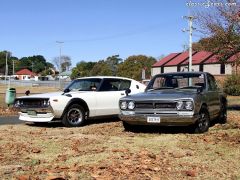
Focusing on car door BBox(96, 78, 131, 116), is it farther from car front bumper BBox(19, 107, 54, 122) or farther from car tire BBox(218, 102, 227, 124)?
car tire BBox(218, 102, 227, 124)

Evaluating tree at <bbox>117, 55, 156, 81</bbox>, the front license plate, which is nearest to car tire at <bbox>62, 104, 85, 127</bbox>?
the front license plate

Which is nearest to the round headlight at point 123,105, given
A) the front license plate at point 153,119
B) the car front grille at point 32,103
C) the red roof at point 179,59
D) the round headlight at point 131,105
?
the round headlight at point 131,105

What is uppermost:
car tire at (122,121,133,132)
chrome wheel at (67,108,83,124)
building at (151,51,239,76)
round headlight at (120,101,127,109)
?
building at (151,51,239,76)

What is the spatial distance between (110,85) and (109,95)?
409mm

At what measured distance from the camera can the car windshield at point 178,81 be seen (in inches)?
466

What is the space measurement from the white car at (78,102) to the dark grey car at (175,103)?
186 centimetres

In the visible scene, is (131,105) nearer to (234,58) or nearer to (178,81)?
(178,81)

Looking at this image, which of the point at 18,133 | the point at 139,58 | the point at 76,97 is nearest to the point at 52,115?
the point at 76,97

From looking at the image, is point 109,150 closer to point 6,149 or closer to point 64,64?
point 6,149

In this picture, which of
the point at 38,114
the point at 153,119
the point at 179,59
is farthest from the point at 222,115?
the point at 179,59

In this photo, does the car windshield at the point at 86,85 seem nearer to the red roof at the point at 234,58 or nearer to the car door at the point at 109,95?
the car door at the point at 109,95

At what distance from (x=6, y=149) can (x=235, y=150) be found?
4036mm

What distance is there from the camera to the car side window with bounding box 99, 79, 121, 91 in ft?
46.6

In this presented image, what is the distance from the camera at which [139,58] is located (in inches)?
4124
